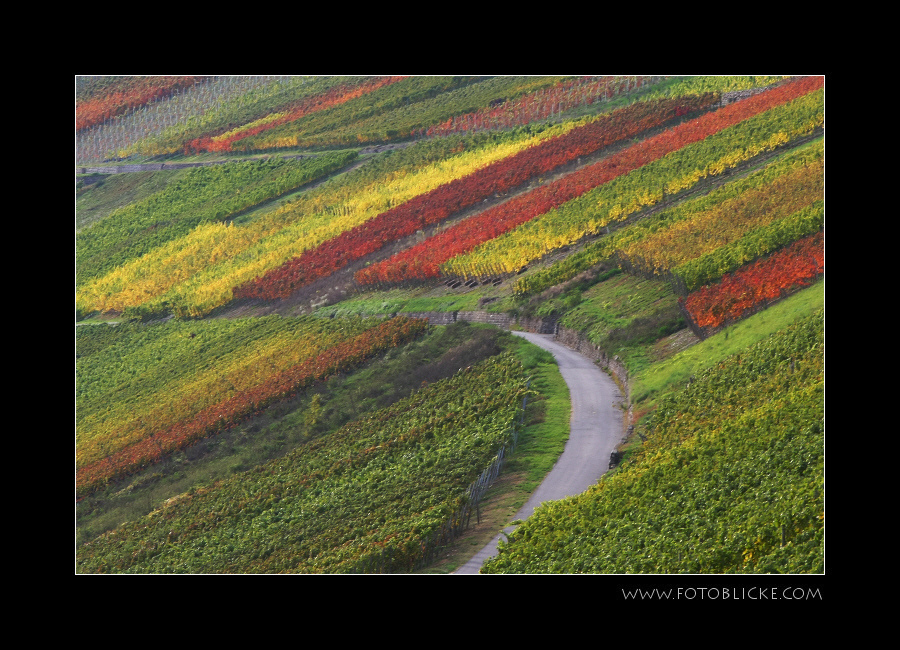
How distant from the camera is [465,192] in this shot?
65312 mm

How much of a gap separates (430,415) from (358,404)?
4935 mm

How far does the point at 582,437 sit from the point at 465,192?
3618cm

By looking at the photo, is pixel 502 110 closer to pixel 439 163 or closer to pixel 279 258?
pixel 439 163

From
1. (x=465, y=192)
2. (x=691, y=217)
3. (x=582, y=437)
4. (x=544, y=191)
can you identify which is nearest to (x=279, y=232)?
(x=465, y=192)

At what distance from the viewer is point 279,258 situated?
6638 centimetres

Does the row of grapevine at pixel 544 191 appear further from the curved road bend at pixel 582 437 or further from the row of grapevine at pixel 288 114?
the row of grapevine at pixel 288 114

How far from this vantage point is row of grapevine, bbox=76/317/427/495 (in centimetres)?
4147

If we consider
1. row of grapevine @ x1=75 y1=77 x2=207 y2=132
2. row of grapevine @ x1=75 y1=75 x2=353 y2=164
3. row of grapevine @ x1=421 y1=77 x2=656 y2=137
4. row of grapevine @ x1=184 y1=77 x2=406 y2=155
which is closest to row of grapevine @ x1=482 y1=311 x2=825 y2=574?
row of grapevine @ x1=421 y1=77 x2=656 y2=137

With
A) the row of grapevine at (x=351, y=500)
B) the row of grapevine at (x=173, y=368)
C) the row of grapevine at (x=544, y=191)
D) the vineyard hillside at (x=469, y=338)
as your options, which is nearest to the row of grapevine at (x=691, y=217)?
the vineyard hillside at (x=469, y=338)

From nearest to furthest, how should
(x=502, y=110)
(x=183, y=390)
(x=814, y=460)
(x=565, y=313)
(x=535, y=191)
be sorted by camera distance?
(x=814, y=460)
(x=565, y=313)
(x=183, y=390)
(x=535, y=191)
(x=502, y=110)

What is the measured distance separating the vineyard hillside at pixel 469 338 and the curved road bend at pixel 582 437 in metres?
0.50

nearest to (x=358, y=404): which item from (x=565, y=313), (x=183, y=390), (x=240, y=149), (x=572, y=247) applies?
(x=565, y=313)

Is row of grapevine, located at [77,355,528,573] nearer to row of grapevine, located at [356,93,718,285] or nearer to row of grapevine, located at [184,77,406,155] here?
row of grapevine, located at [356,93,718,285]

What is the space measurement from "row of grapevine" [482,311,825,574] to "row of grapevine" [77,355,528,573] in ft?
13.2
